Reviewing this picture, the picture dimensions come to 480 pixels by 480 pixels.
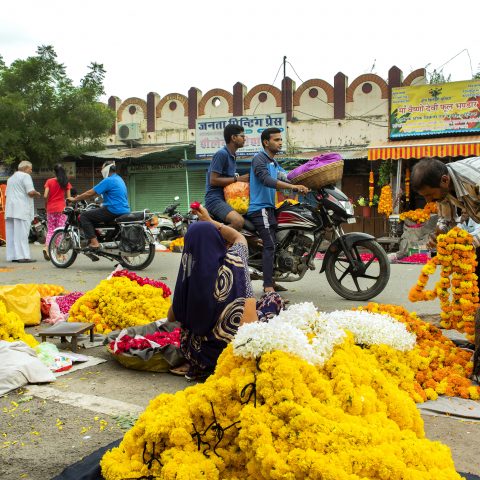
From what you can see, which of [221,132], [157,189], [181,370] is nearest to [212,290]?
[181,370]

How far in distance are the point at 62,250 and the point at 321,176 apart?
600cm

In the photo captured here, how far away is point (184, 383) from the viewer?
4.13 metres

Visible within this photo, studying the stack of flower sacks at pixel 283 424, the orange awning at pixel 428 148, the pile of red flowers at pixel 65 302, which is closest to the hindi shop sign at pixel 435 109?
the orange awning at pixel 428 148

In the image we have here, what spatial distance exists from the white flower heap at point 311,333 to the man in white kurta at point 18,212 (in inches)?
390

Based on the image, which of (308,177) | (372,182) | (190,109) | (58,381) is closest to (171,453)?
(58,381)

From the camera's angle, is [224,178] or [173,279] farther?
[173,279]

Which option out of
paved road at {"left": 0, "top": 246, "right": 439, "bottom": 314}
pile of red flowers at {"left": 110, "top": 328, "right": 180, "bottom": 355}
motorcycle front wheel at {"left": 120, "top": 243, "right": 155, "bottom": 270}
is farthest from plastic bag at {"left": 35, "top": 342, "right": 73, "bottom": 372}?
motorcycle front wheel at {"left": 120, "top": 243, "right": 155, "bottom": 270}

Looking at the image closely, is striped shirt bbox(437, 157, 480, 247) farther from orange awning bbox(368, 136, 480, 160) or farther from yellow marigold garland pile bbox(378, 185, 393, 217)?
yellow marigold garland pile bbox(378, 185, 393, 217)

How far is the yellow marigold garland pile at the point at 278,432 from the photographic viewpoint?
6.84 ft

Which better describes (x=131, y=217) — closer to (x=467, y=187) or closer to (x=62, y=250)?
(x=62, y=250)

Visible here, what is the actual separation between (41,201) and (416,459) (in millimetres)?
25124

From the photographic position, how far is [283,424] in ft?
7.27

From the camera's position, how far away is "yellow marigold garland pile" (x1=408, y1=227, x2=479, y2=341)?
4.36m

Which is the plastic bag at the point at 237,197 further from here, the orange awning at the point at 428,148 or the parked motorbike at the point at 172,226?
the parked motorbike at the point at 172,226
